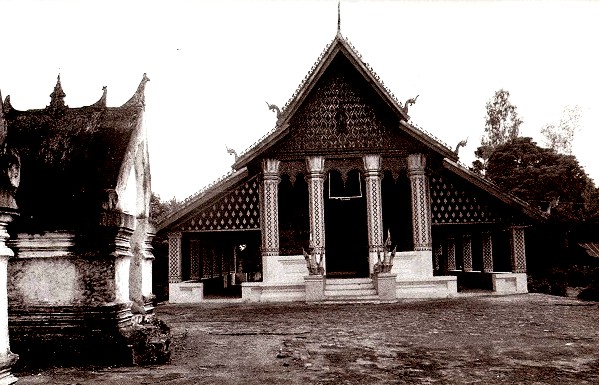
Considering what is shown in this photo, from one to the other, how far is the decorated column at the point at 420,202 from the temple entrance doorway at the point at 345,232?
3824 millimetres

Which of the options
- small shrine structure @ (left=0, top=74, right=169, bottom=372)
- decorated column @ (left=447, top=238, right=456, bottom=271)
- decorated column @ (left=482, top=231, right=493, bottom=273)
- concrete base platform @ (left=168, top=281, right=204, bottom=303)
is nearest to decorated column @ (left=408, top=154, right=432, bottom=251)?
decorated column @ (left=482, top=231, right=493, bottom=273)

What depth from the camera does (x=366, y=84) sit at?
1852cm

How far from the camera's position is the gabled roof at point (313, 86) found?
59.0ft

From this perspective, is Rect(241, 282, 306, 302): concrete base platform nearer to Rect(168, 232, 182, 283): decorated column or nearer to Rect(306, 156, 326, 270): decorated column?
Rect(306, 156, 326, 270): decorated column

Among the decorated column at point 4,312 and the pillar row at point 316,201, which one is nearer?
the decorated column at point 4,312

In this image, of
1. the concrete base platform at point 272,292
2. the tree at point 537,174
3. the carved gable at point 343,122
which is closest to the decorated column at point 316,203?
the carved gable at point 343,122

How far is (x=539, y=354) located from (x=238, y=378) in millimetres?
3396

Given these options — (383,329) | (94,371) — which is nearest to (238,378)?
(94,371)

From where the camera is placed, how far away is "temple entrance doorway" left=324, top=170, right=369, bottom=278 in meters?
22.1

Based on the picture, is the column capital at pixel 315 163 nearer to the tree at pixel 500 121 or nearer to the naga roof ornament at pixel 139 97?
the naga roof ornament at pixel 139 97

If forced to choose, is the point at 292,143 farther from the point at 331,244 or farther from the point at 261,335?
the point at 261,335

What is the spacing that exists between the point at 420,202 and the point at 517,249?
324cm

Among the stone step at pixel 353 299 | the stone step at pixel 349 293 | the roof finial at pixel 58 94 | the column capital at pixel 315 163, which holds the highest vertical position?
the column capital at pixel 315 163

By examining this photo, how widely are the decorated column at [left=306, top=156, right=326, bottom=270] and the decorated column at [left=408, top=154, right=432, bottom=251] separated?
2700 millimetres
